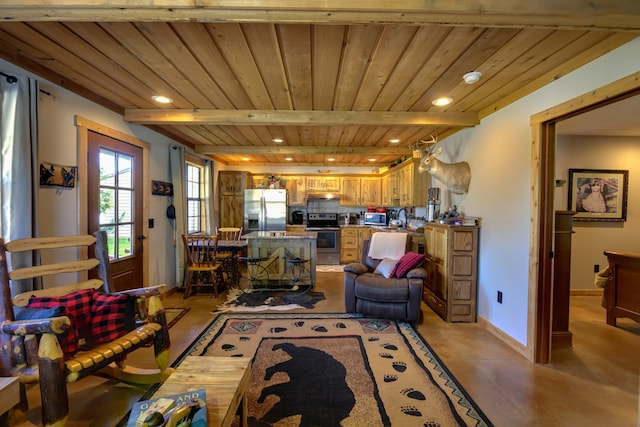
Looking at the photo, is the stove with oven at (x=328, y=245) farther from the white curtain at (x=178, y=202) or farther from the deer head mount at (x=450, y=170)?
the deer head mount at (x=450, y=170)

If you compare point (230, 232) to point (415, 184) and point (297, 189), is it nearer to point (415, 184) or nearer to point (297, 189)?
point (297, 189)

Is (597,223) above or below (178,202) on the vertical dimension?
below

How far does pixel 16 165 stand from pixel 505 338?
14.4 ft

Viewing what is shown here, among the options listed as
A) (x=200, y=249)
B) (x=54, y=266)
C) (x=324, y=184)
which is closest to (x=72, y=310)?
(x=54, y=266)

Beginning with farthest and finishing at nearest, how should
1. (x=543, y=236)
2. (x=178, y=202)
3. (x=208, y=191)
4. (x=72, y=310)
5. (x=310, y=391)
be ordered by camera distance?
(x=208, y=191)
(x=178, y=202)
(x=543, y=236)
(x=310, y=391)
(x=72, y=310)

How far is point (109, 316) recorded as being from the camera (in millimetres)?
1882

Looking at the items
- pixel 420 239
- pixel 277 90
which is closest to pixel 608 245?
pixel 420 239

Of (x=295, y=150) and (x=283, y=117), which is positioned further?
(x=295, y=150)

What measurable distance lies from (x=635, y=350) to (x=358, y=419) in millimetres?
2873

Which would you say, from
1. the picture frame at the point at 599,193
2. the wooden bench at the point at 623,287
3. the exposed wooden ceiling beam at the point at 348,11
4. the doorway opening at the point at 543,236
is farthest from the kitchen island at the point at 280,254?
the picture frame at the point at 599,193

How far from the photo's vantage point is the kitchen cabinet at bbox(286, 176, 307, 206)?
23.0 ft

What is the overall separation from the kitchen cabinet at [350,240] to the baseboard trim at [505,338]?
11.4 feet

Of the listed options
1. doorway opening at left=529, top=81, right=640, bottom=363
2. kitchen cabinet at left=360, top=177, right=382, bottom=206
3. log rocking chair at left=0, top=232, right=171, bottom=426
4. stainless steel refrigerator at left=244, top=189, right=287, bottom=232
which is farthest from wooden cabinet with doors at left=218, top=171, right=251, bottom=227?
doorway opening at left=529, top=81, right=640, bottom=363

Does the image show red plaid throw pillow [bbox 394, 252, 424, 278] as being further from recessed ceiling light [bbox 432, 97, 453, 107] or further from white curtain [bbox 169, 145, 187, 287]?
white curtain [bbox 169, 145, 187, 287]
